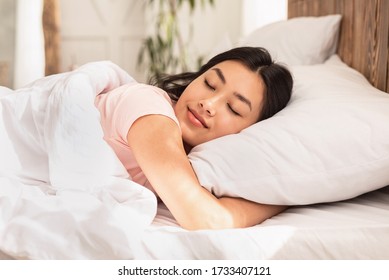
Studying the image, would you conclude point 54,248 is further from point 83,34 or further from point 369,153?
point 83,34

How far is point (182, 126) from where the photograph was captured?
3.52 feet

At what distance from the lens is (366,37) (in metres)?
1.43

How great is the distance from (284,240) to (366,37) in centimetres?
85

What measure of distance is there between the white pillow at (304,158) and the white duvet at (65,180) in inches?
6.2

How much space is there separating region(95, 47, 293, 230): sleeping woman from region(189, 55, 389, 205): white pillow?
0.04 meters

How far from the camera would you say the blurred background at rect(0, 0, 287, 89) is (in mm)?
3514

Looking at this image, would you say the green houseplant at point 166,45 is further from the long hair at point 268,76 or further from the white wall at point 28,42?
the long hair at point 268,76

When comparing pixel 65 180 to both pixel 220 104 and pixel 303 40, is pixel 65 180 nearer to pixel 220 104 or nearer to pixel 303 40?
pixel 220 104

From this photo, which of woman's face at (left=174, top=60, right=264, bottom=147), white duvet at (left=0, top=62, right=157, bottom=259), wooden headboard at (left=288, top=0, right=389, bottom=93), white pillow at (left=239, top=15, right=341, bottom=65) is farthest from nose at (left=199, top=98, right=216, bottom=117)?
white pillow at (left=239, top=15, right=341, bottom=65)

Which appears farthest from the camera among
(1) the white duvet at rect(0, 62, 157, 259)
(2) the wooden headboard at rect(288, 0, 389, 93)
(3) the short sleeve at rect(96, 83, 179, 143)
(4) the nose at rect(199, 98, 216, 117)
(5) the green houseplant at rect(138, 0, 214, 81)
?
(5) the green houseplant at rect(138, 0, 214, 81)

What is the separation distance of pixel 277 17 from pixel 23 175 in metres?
2.53

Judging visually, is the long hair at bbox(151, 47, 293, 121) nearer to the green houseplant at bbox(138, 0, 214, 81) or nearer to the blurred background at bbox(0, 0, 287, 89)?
the blurred background at bbox(0, 0, 287, 89)
